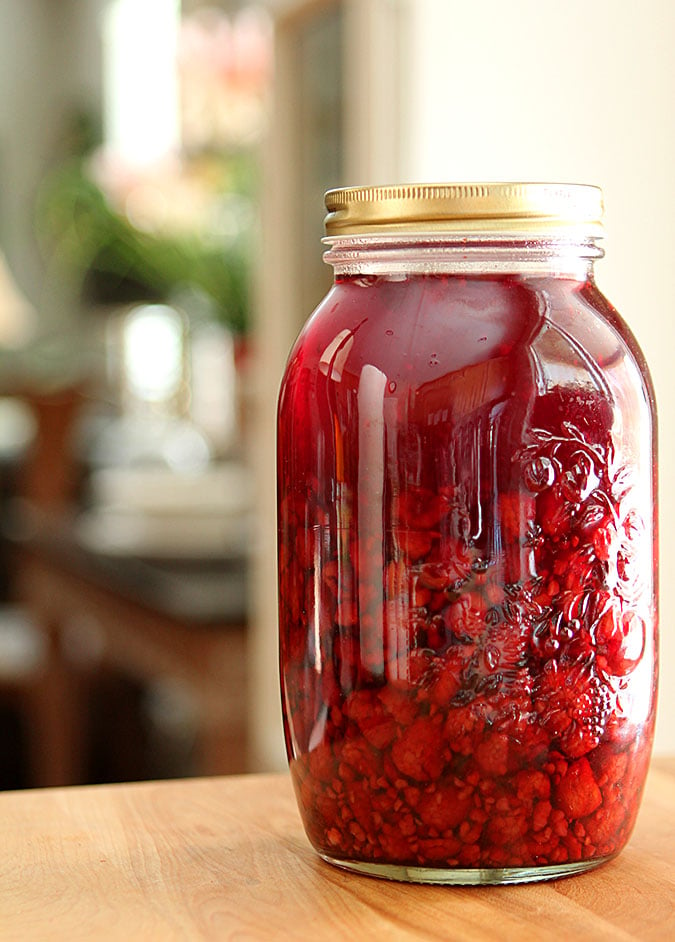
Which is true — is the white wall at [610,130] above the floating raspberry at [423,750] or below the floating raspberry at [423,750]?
above

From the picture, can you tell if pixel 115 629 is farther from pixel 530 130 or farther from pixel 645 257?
pixel 645 257

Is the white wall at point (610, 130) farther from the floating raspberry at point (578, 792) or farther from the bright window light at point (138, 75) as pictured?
the bright window light at point (138, 75)

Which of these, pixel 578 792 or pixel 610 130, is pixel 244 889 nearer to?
pixel 578 792

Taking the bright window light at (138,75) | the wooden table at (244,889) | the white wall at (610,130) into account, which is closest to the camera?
the wooden table at (244,889)

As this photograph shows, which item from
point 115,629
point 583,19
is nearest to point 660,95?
point 583,19

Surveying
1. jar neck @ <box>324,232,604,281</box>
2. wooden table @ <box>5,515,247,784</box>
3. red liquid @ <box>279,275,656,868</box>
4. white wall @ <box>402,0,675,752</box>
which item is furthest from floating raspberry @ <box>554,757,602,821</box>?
wooden table @ <box>5,515,247,784</box>

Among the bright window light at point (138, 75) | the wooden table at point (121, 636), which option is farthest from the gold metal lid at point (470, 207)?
the bright window light at point (138, 75)

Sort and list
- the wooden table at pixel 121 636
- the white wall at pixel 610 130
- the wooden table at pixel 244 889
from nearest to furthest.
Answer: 1. the wooden table at pixel 244 889
2. the white wall at pixel 610 130
3. the wooden table at pixel 121 636

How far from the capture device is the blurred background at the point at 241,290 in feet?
3.69

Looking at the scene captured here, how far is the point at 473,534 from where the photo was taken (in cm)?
47

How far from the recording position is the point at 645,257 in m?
1.08

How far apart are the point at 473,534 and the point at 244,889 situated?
148 mm

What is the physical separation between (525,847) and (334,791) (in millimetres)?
72

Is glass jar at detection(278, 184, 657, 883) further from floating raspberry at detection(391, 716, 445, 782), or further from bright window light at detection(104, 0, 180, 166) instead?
bright window light at detection(104, 0, 180, 166)
